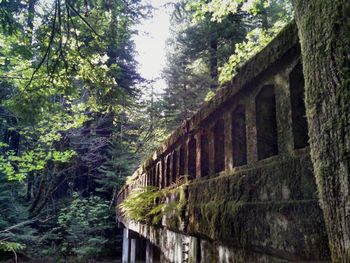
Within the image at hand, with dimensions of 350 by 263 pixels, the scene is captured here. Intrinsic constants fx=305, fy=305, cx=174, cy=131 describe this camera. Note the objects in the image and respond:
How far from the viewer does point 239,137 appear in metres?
2.06

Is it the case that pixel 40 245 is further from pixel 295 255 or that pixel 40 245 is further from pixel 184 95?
pixel 295 255

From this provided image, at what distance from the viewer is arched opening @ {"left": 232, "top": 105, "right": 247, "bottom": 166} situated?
2.03 metres

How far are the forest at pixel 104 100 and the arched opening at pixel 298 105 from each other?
0.27 m

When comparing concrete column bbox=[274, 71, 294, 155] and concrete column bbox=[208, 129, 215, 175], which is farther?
concrete column bbox=[208, 129, 215, 175]

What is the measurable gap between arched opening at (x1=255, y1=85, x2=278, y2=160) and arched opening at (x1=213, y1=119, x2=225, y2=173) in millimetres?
643

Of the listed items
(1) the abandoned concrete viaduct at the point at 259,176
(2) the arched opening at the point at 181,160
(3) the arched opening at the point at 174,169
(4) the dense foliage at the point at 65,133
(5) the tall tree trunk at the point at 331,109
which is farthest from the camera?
(4) the dense foliage at the point at 65,133

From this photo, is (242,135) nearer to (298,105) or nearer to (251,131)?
(251,131)

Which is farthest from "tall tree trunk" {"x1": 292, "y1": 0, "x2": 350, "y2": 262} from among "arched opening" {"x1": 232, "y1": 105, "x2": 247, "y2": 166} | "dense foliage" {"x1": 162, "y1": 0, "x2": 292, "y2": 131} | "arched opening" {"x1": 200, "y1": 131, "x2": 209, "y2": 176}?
"dense foliage" {"x1": 162, "y1": 0, "x2": 292, "y2": 131}

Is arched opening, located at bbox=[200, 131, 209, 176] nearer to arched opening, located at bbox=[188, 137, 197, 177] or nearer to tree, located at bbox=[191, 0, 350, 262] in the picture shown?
arched opening, located at bbox=[188, 137, 197, 177]

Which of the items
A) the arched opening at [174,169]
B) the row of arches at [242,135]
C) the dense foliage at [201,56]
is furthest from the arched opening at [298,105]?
the dense foliage at [201,56]

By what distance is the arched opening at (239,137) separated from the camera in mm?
2025

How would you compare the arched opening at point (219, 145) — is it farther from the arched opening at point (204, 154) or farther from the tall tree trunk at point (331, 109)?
the tall tree trunk at point (331, 109)

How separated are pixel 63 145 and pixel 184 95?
7.35 meters

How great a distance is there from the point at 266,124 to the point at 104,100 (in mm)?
5141
